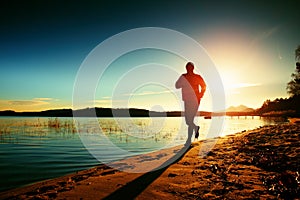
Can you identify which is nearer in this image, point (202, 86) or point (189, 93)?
point (189, 93)

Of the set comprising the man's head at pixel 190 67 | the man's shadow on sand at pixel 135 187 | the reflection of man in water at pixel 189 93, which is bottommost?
the man's shadow on sand at pixel 135 187

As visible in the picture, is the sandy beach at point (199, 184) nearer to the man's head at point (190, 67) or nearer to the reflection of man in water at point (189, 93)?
the reflection of man in water at point (189, 93)

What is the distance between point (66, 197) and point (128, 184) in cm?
115

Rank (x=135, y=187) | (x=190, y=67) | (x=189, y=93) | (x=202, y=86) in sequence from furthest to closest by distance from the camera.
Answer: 1. (x=202, y=86)
2. (x=190, y=67)
3. (x=189, y=93)
4. (x=135, y=187)

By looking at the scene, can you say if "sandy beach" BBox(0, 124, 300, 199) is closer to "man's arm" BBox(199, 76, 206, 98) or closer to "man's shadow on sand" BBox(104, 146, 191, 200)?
"man's shadow on sand" BBox(104, 146, 191, 200)

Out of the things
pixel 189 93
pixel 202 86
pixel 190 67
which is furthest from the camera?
pixel 202 86

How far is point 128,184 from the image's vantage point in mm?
4359

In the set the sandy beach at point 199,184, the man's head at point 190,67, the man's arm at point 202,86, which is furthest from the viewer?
the man's arm at point 202,86

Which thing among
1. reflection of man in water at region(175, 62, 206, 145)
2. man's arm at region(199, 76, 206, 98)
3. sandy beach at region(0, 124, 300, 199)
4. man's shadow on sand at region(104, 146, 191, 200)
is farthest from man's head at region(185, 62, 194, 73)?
man's shadow on sand at region(104, 146, 191, 200)

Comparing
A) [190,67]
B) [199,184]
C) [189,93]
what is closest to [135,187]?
[199,184]

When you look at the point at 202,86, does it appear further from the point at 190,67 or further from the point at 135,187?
the point at 135,187

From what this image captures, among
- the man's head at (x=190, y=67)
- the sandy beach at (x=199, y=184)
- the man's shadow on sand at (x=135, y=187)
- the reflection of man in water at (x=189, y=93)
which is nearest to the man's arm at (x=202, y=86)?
the reflection of man in water at (x=189, y=93)

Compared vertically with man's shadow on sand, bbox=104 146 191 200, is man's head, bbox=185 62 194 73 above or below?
above

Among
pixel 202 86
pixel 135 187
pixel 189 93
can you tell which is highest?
pixel 202 86
